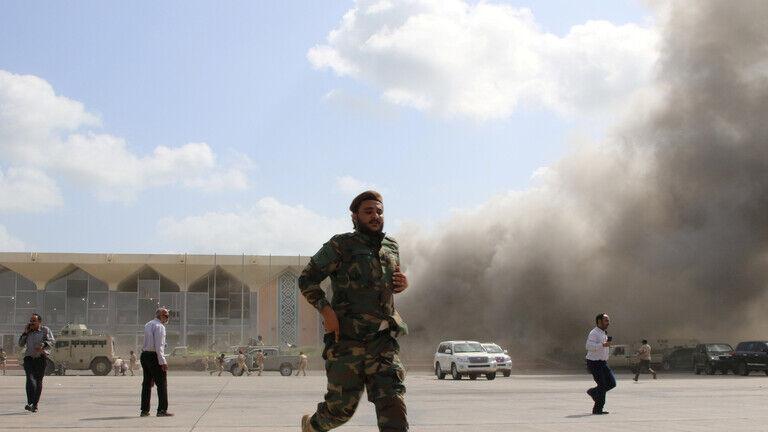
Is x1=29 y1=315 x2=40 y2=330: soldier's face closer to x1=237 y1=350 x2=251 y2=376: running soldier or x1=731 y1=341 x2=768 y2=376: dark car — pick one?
x1=237 y1=350 x2=251 y2=376: running soldier

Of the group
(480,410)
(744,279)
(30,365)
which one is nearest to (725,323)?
(744,279)

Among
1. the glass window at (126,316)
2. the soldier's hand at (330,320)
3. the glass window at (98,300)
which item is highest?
the glass window at (98,300)

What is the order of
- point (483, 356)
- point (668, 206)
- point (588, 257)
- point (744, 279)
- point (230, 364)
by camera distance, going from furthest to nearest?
1. point (588, 257)
2. point (668, 206)
3. point (744, 279)
4. point (230, 364)
5. point (483, 356)

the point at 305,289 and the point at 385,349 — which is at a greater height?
the point at 305,289

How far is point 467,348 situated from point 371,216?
76.2 feet

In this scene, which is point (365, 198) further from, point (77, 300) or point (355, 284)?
point (77, 300)

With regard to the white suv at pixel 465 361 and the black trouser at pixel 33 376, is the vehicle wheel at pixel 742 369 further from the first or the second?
the black trouser at pixel 33 376

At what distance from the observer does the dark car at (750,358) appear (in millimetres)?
28938

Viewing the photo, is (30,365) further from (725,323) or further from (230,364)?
(725,323)

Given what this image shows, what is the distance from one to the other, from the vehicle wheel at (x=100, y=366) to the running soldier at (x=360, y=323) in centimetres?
3222

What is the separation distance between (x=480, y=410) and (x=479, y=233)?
4460cm

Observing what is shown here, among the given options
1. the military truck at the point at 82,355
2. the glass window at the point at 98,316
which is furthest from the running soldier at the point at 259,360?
the glass window at the point at 98,316

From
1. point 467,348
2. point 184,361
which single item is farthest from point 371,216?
point 184,361

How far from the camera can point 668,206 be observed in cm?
4275
